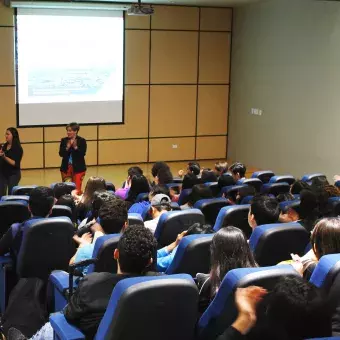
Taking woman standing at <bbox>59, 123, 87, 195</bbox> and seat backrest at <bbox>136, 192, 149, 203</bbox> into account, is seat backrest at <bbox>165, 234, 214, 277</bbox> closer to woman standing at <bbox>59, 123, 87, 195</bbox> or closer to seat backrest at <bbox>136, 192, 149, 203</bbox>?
seat backrest at <bbox>136, 192, 149, 203</bbox>

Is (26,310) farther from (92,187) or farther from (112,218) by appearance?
(92,187)

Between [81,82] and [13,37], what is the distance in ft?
4.77

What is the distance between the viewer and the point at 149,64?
1147 cm

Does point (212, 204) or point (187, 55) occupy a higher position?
point (187, 55)

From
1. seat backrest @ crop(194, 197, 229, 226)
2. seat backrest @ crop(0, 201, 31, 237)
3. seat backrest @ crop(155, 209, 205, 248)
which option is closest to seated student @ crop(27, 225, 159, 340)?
seat backrest @ crop(155, 209, 205, 248)

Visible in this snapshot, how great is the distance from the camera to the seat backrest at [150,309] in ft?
7.90

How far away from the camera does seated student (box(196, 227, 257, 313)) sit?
9.49ft

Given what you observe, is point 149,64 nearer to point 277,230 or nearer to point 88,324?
point 277,230

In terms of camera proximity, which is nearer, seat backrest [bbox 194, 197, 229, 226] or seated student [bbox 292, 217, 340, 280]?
seated student [bbox 292, 217, 340, 280]

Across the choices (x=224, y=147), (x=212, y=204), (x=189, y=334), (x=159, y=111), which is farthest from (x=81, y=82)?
(x=189, y=334)

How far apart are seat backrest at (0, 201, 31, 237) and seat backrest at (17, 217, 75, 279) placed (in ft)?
3.04

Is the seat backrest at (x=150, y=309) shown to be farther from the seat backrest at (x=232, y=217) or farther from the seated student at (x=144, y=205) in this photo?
the seated student at (x=144, y=205)

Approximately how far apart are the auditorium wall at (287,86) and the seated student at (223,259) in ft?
23.1

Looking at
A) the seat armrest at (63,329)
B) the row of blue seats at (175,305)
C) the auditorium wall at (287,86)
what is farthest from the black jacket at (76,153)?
the row of blue seats at (175,305)
